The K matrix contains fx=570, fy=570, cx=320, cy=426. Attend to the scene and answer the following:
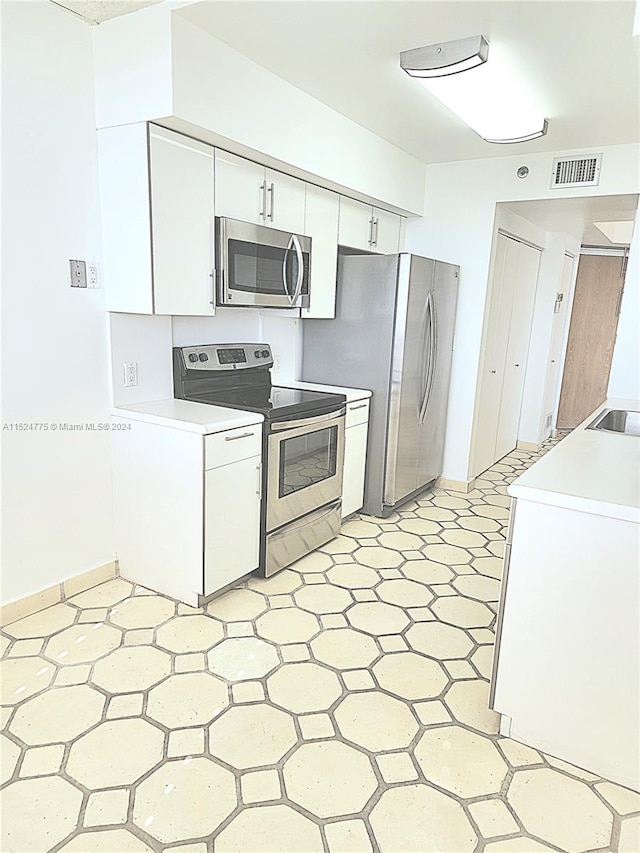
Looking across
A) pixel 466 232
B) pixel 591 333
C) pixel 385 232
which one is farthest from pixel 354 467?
pixel 591 333

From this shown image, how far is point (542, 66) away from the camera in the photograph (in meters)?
2.55

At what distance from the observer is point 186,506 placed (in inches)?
103

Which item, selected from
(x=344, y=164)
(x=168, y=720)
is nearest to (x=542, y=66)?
(x=344, y=164)

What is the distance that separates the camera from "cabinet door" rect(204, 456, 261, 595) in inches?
103

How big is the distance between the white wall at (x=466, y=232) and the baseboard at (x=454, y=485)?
39 millimetres

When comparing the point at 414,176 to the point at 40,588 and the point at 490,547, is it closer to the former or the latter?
the point at 490,547

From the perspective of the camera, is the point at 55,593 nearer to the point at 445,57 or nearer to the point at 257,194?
the point at 257,194

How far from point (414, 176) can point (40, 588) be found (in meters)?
3.59

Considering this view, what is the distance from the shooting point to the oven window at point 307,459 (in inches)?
117

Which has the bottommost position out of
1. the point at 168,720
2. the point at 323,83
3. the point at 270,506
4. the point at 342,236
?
the point at 168,720

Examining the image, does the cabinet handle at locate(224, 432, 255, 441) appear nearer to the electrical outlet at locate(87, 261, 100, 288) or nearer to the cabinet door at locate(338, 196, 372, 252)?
the electrical outlet at locate(87, 261, 100, 288)

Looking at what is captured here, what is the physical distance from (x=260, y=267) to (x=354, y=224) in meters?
1.10

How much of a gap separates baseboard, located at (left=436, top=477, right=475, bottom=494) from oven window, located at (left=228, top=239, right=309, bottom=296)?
85.5 inches

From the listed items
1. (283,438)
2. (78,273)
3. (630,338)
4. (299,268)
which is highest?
(299,268)
